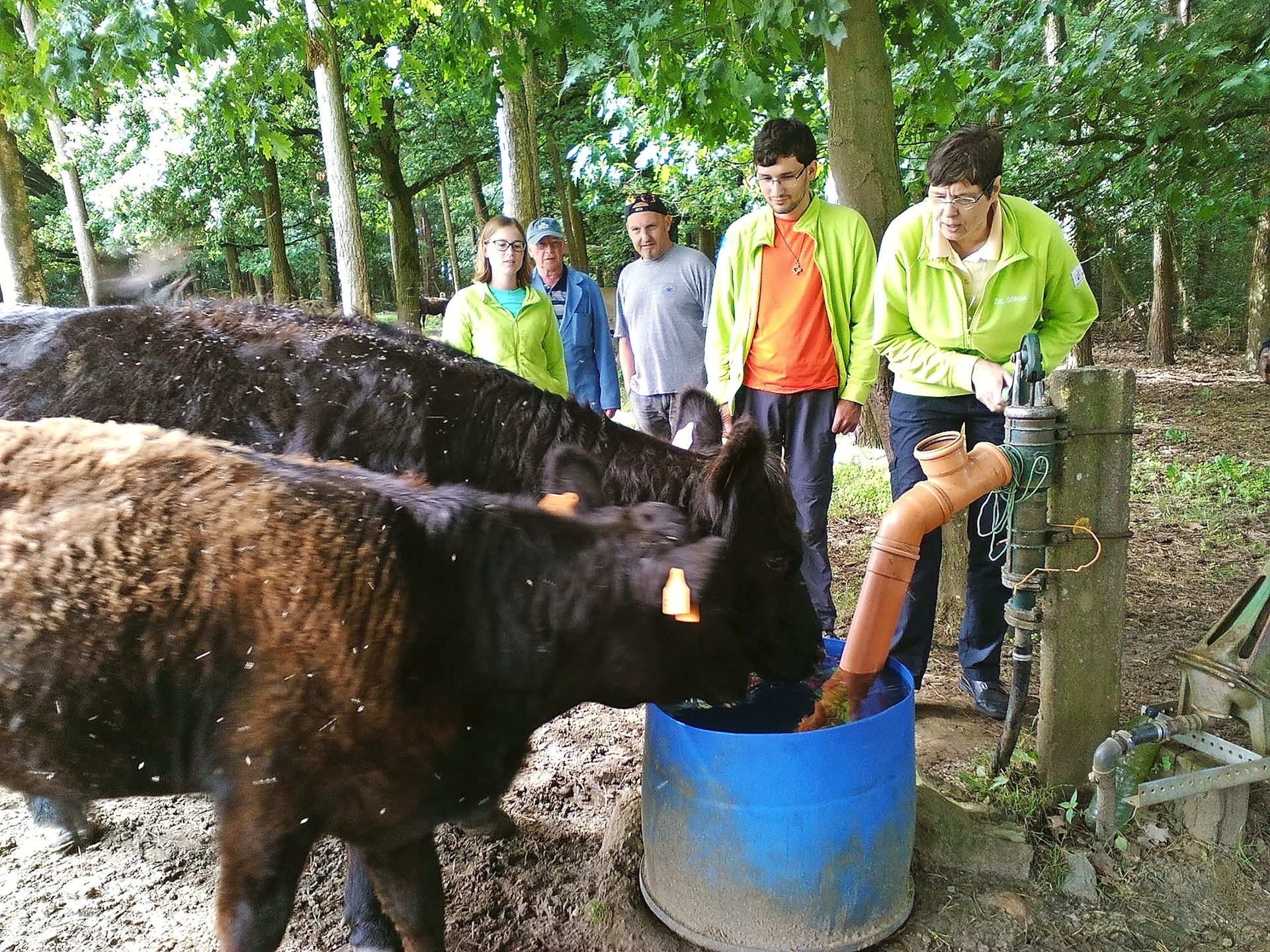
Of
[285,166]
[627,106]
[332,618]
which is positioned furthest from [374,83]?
[285,166]

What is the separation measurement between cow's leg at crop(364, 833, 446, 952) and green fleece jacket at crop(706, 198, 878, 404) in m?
2.83

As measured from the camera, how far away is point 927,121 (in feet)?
24.2

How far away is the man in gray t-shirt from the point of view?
599 cm

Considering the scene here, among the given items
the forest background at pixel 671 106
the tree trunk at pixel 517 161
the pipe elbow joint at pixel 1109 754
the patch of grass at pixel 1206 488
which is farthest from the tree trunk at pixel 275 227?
the pipe elbow joint at pixel 1109 754

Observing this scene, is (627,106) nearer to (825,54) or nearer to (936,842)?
(825,54)

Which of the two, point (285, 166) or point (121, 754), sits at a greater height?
point (285, 166)

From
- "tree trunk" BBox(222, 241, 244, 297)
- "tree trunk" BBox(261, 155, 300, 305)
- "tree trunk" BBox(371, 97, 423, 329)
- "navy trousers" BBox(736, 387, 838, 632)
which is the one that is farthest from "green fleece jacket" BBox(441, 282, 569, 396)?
"tree trunk" BBox(222, 241, 244, 297)

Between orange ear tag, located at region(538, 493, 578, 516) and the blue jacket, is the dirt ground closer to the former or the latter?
orange ear tag, located at region(538, 493, 578, 516)

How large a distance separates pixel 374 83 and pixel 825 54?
25.4 feet

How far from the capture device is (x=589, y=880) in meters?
3.22

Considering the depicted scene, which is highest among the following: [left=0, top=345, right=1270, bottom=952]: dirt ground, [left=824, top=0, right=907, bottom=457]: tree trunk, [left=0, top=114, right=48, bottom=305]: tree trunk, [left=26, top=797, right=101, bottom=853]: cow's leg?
[left=0, top=114, right=48, bottom=305]: tree trunk


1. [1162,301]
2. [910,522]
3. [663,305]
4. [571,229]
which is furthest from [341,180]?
[1162,301]

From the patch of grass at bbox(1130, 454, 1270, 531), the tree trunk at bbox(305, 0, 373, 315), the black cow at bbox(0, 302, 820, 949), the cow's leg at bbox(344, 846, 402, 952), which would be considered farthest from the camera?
the tree trunk at bbox(305, 0, 373, 315)

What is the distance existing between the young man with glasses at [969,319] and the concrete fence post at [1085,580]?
304mm
